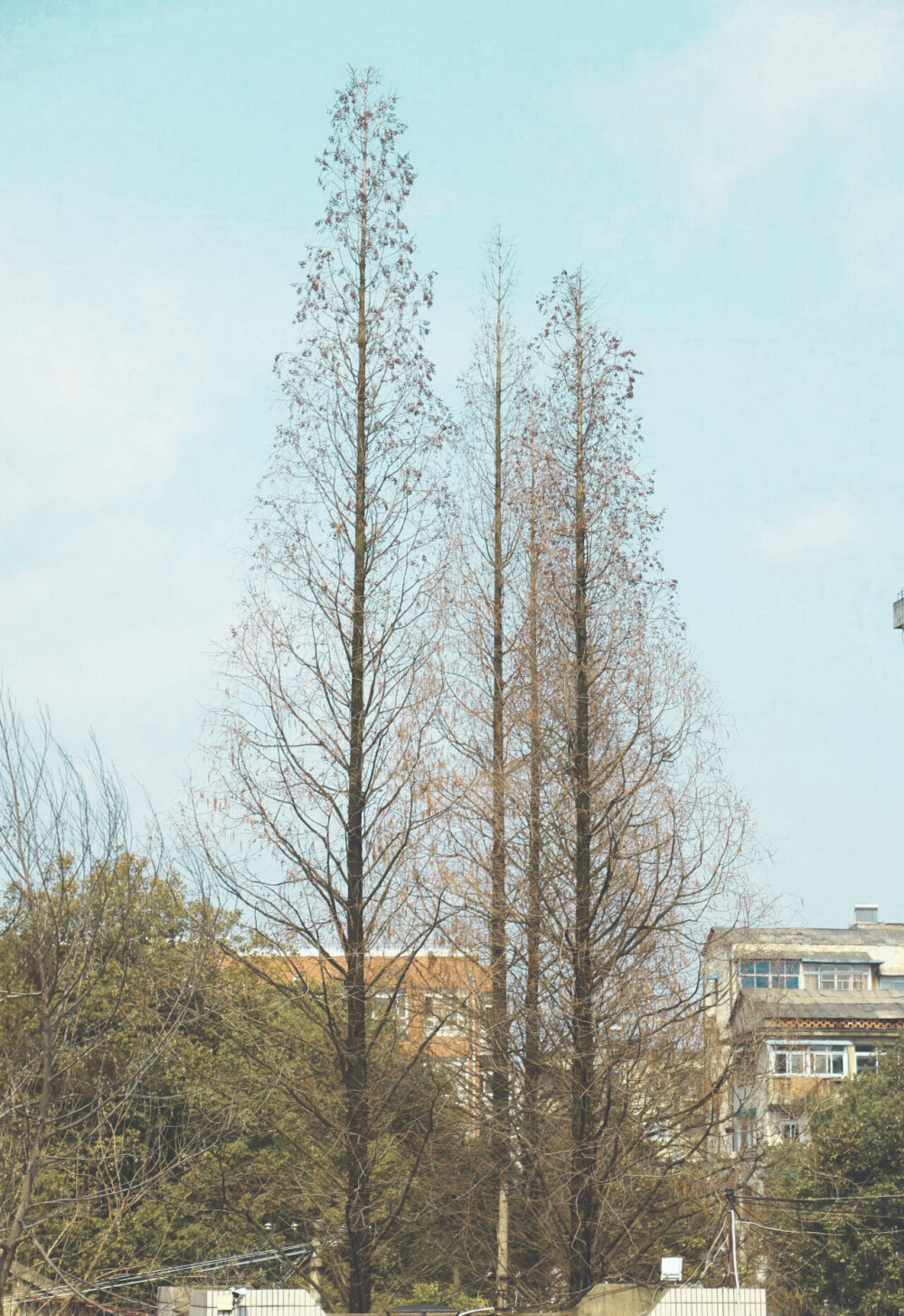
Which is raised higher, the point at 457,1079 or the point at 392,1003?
the point at 392,1003

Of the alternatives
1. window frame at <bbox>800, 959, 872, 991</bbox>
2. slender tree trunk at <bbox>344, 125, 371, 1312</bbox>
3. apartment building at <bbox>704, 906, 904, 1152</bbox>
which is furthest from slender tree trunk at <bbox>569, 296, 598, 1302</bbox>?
window frame at <bbox>800, 959, 872, 991</bbox>

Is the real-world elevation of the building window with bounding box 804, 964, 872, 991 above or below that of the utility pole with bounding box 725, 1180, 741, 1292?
above

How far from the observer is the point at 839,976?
54.2 m

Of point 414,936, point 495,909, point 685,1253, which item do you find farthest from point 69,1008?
point 685,1253

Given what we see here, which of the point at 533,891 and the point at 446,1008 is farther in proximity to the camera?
the point at 446,1008

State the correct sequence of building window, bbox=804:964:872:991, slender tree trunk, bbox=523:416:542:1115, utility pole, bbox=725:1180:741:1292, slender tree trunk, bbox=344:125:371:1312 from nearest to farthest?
slender tree trunk, bbox=344:125:371:1312 → slender tree trunk, bbox=523:416:542:1115 → utility pole, bbox=725:1180:741:1292 → building window, bbox=804:964:872:991

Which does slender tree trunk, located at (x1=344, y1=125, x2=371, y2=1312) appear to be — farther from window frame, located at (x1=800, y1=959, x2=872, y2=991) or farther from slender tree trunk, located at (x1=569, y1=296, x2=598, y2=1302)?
window frame, located at (x1=800, y1=959, x2=872, y2=991)

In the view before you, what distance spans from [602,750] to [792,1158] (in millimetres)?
17501

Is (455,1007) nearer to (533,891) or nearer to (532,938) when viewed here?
(532,938)

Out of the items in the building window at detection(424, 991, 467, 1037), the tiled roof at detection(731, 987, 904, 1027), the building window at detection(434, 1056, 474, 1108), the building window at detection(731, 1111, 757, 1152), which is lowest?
the building window at detection(731, 1111, 757, 1152)

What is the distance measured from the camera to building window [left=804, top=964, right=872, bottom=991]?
53.9 metres

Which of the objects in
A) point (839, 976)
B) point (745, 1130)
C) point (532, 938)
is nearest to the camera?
point (532, 938)

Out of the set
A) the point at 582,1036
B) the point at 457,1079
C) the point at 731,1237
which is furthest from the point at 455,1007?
the point at 731,1237

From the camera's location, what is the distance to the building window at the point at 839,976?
53906mm
